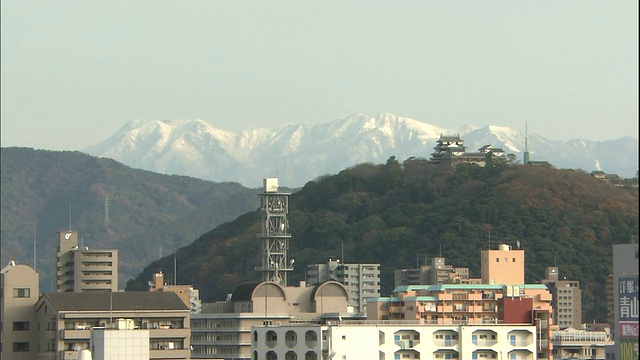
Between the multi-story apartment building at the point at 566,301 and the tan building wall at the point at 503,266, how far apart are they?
2396 centimetres

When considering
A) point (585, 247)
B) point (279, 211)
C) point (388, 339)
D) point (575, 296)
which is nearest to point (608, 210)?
point (585, 247)

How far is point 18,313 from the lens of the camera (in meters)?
101

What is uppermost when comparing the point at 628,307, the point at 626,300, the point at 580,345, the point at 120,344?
the point at 626,300

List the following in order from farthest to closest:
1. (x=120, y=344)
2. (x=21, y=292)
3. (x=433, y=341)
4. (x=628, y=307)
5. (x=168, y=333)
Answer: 1. (x=21, y=292)
2. (x=168, y=333)
3. (x=433, y=341)
4. (x=120, y=344)
5. (x=628, y=307)

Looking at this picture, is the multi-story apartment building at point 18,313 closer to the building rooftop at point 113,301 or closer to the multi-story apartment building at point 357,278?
the building rooftop at point 113,301

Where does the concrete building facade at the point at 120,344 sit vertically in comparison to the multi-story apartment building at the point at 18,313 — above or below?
below

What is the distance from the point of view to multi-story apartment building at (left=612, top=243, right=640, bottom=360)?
A: 56562 mm

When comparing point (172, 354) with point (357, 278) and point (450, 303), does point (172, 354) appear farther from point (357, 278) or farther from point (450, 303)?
point (357, 278)

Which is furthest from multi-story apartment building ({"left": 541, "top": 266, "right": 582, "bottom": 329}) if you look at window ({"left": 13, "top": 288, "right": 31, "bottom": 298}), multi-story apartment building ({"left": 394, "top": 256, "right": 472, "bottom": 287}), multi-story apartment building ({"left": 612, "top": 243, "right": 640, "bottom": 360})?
multi-story apartment building ({"left": 612, "top": 243, "right": 640, "bottom": 360})

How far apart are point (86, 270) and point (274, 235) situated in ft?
69.3

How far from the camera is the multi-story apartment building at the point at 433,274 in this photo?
172 meters

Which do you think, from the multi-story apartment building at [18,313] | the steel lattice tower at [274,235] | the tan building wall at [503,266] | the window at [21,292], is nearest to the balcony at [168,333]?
the multi-story apartment building at [18,313]

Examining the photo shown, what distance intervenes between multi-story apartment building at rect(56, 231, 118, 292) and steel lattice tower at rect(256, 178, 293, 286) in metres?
16.9

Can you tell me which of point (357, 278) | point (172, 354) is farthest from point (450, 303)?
point (357, 278)
